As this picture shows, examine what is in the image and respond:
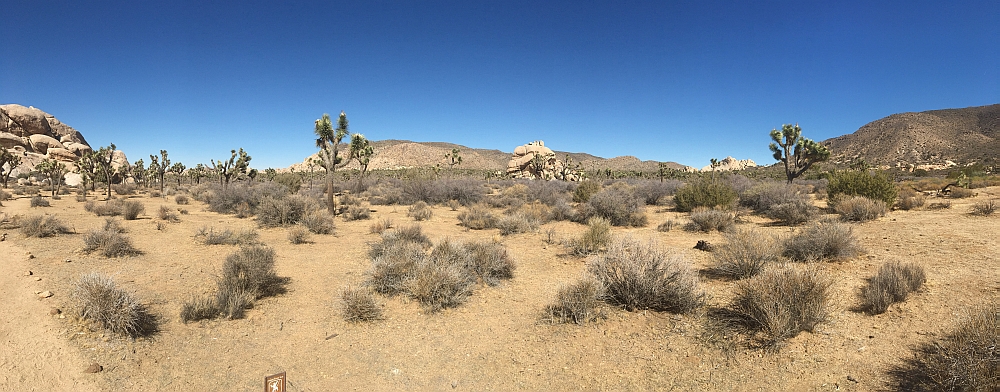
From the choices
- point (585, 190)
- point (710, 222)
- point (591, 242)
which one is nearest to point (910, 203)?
point (710, 222)

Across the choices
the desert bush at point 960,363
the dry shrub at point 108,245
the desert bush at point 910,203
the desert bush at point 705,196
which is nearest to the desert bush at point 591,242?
the desert bush at point 960,363

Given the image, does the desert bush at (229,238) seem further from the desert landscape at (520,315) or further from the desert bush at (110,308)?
the desert bush at (110,308)

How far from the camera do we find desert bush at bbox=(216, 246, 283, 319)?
6141 millimetres

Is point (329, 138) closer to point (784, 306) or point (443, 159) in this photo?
point (784, 306)

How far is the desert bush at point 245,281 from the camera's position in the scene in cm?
614

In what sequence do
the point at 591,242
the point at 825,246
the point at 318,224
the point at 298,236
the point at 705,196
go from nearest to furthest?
the point at 825,246, the point at 591,242, the point at 298,236, the point at 318,224, the point at 705,196

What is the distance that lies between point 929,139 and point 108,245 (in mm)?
90470

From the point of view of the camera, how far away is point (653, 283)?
5.89m

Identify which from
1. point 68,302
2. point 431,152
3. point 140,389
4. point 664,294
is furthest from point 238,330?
point 431,152

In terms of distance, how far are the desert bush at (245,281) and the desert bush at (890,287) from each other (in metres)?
8.80

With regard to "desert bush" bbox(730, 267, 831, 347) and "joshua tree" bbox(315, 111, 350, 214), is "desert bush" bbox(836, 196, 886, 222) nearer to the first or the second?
"desert bush" bbox(730, 267, 831, 347)

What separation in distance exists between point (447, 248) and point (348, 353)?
148 inches

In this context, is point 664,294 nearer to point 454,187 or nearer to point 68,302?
point 68,302

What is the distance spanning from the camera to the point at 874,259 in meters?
7.50
